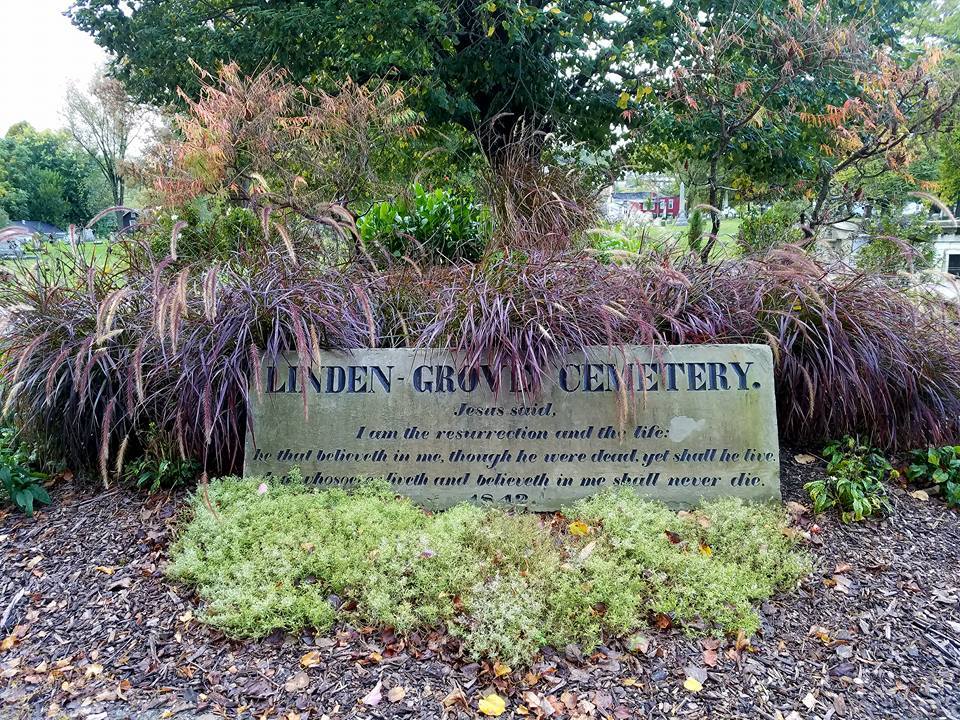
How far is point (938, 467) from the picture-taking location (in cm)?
366

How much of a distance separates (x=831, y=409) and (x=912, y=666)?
1703mm

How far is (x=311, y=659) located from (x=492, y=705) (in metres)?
0.71

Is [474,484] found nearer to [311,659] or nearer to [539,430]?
[539,430]

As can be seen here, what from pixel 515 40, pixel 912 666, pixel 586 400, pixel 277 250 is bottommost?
pixel 912 666

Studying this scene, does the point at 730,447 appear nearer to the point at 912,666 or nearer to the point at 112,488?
the point at 912,666

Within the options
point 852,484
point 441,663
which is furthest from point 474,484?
point 852,484

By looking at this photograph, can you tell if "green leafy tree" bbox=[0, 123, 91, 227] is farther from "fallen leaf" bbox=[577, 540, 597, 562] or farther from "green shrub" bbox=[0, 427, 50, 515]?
"fallen leaf" bbox=[577, 540, 597, 562]

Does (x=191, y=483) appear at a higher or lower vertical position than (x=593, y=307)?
lower

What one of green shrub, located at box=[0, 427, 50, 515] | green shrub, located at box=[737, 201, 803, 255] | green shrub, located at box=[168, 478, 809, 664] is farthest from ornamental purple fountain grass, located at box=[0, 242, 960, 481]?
green shrub, located at box=[737, 201, 803, 255]

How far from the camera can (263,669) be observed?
2377mm

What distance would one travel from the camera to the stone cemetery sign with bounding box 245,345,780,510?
3455 mm

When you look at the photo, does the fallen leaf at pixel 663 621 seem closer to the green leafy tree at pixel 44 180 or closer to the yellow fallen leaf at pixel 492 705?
the yellow fallen leaf at pixel 492 705

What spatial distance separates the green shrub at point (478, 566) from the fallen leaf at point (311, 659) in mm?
116

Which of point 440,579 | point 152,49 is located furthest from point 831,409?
point 152,49
